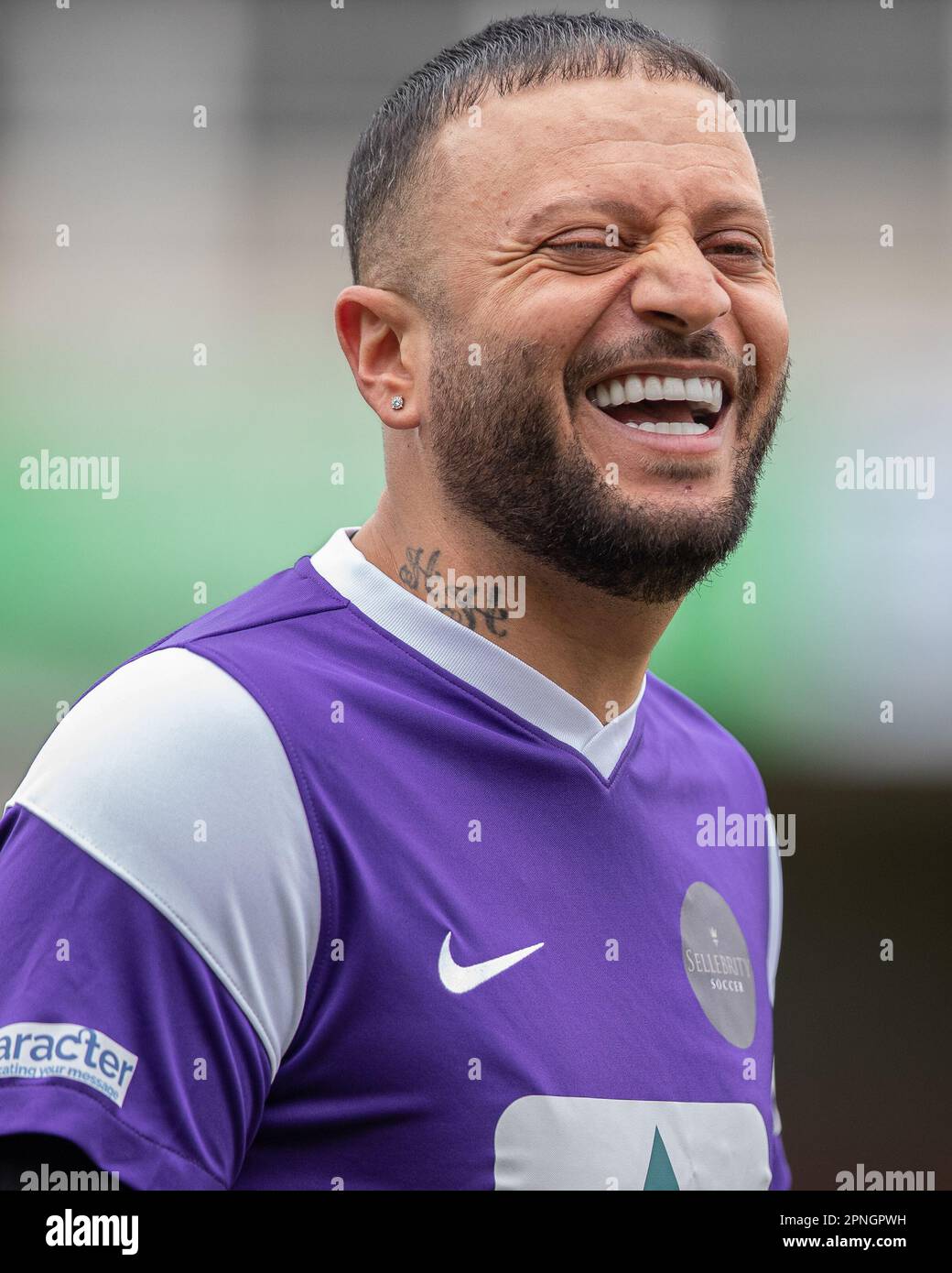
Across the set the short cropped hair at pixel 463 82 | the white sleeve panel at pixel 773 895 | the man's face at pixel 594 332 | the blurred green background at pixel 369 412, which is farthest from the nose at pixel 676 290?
the blurred green background at pixel 369 412

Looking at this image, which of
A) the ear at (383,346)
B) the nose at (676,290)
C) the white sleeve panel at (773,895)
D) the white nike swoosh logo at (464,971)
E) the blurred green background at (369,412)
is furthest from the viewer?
the blurred green background at (369,412)

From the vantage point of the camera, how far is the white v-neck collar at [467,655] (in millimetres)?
1167

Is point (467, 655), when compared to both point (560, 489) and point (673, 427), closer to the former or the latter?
point (560, 489)

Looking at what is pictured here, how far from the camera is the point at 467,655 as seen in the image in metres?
1.17

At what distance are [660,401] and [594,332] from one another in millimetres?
90

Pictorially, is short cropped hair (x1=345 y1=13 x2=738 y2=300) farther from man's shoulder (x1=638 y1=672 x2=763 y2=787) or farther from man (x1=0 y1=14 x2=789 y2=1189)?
man's shoulder (x1=638 y1=672 x2=763 y2=787)

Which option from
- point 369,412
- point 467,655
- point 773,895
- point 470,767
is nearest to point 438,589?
point 467,655

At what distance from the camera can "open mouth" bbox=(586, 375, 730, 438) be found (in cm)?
117

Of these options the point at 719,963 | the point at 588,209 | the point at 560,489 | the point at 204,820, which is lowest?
the point at 719,963

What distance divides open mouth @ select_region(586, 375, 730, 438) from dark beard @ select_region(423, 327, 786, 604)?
0.02 m

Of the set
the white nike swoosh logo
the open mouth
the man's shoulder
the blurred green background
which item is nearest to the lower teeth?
the open mouth

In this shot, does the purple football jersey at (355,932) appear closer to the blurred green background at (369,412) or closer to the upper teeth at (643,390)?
the upper teeth at (643,390)
